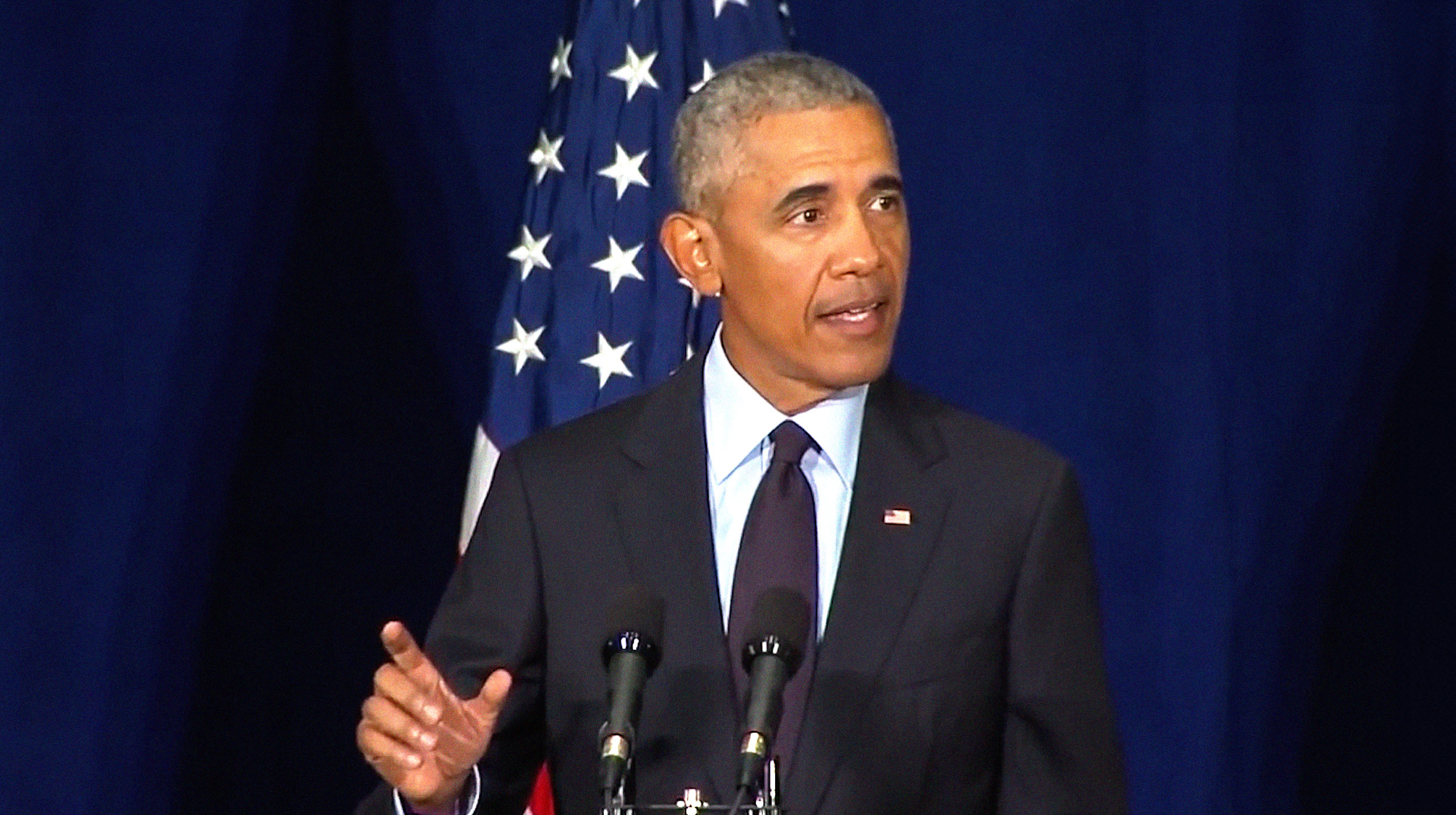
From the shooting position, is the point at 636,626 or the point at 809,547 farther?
the point at 809,547

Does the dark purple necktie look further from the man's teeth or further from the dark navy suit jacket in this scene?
the man's teeth

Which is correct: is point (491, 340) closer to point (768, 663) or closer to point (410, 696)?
point (410, 696)

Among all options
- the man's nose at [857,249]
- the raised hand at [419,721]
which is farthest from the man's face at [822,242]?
the raised hand at [419,721]

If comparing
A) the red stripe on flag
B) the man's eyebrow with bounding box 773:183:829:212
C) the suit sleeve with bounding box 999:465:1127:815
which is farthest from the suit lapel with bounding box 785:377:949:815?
the red stripe on flag

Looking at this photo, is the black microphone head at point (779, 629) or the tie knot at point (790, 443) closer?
the black microphone head at point (779, 629)

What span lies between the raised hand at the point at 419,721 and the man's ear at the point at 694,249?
1.97ft

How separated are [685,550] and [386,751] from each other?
1.37ft

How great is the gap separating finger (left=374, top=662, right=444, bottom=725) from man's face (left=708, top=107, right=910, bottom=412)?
0.55 m

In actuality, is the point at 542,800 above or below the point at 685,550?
below

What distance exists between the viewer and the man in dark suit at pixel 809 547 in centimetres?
217

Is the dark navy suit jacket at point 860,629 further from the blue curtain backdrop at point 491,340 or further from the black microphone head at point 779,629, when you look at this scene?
the blue curtain backdrop at point 491,340

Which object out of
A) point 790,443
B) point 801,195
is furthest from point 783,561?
point 801,195

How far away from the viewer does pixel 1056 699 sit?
2.17 metres

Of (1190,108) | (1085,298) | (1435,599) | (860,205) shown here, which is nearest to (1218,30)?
(1190,108)
